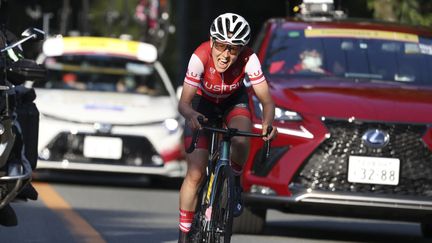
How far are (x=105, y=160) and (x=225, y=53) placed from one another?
7.00 metres

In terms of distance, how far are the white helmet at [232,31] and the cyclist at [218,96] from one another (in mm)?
47

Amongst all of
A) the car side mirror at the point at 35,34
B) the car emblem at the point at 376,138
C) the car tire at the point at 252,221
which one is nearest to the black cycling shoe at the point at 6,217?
the car side mirror at the point at 35,34

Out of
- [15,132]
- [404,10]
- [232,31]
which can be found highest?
[232,31]

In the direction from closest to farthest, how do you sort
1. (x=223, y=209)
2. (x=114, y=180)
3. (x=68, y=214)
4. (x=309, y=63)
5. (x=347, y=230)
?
(x=223, y=209)
(x=309, y=63)
(x=68, y=214)
(x=347, y=230)
(x=114, y=180)

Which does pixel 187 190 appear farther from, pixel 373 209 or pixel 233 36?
pixel 373 209

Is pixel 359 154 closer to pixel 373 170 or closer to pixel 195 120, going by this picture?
pixel 373 170

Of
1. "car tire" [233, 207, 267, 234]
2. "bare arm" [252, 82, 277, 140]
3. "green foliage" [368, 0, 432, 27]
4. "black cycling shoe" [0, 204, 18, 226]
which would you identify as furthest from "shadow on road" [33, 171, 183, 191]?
"bare arm" [252, 82, 277, 140]

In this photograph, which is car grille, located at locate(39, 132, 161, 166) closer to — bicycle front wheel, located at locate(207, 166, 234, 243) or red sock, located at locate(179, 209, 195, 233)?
red sock, located at locate(179, 209, 195, 233)

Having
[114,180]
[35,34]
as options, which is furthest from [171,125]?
[35,34]

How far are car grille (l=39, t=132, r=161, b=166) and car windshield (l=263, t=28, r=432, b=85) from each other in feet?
12.2

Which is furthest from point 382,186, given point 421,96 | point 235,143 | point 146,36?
point 146,36

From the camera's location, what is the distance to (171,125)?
15.8 meters

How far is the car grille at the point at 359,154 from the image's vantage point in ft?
35.0

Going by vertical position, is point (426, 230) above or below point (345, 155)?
below
